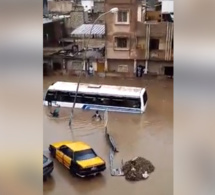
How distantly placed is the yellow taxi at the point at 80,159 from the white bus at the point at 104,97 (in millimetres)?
216

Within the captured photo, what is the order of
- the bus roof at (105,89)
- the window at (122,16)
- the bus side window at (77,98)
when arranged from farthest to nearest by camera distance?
the bus side window at (77,98) < the bus roof at (105,89) < the window at (122,16)

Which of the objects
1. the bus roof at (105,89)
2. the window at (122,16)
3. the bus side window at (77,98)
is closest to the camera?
the window at (122,16)

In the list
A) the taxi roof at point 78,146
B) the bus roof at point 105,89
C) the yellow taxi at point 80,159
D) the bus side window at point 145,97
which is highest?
the bus roof at point 105,89

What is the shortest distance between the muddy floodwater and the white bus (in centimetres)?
3

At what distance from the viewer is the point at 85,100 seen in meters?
1.78

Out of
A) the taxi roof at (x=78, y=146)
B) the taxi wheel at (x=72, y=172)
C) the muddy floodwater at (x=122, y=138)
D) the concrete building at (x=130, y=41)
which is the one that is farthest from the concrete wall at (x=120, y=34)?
the taxi wheel at (x=72, y=172)

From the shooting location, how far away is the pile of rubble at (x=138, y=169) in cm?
158

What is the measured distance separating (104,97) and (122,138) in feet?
0.75

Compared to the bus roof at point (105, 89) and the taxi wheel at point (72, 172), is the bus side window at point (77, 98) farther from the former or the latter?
the taxi wheel at point (72, 172)

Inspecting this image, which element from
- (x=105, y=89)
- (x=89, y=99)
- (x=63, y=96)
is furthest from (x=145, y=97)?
(x=63, y=96)

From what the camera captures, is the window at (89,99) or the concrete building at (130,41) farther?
the window at (89,99)

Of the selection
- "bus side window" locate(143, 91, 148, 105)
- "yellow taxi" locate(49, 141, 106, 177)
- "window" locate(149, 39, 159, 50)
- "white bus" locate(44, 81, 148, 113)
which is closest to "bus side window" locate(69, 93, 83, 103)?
"white bus" locate(44, 81, 148, 113)
